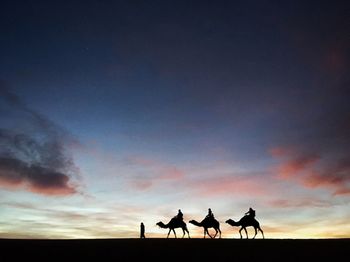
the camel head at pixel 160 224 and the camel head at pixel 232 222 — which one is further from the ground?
the camel head at pixel 160 224

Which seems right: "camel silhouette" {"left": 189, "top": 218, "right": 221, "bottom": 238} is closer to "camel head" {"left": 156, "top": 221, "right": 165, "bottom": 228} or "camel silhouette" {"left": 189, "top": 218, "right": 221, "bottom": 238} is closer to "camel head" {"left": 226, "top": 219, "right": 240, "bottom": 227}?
"camel head" {"left": 226, "top": 219, "right": 240, "bottom": 227}

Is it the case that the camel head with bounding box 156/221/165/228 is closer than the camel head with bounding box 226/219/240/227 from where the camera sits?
No
